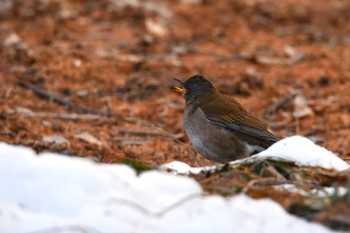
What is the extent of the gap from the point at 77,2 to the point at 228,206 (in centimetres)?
1181

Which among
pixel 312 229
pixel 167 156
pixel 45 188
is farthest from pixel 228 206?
pixel 167 156

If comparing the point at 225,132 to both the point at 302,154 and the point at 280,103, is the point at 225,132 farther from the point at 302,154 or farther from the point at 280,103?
the point at 280,103

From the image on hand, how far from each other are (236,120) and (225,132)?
0.15 m

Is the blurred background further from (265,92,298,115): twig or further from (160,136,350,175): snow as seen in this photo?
(160,136,350,175): snow

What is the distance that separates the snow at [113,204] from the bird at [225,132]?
98.8 inches

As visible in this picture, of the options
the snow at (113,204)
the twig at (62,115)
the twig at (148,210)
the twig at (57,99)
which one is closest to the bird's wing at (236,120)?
the twig at (62,115)

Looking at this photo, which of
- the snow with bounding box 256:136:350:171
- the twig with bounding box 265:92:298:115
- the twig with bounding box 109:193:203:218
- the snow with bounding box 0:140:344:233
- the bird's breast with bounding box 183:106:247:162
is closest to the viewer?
the snow with bounding box 0:140:344:233

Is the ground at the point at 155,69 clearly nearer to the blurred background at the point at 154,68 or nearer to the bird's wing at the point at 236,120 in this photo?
the blurred background at the point at 154,68

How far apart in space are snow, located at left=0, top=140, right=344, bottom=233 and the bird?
251cm

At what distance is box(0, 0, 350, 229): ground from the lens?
8008mm

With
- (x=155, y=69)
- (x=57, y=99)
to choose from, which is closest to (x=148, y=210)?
(x=57, y=99)

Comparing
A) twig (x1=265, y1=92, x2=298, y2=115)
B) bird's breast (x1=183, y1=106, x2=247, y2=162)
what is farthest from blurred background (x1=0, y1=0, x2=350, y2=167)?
bird's breast (x1=183, y1=106, x2=247, y2=162)

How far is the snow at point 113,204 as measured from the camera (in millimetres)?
3422

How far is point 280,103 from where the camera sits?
949cm
